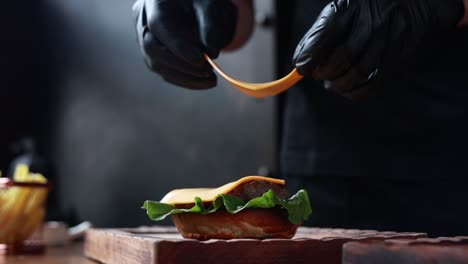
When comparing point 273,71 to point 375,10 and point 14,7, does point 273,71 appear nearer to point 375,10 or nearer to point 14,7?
point 375,10

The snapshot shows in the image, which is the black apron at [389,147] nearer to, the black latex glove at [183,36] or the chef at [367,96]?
the chef at [367,96]

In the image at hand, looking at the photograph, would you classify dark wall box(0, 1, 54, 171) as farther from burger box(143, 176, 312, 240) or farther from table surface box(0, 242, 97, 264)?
burger box(143, 176, 312, 240)

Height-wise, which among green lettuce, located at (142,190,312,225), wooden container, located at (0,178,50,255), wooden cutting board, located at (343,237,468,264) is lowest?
wooden container, located at (0,178,50,255)

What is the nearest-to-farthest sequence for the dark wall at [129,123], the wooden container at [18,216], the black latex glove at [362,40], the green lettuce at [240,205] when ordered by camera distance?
the green lettuce at [240,205] → the black latex glove at [362,40] → the wooden container at [18,216] → the dark wall at [129,123]

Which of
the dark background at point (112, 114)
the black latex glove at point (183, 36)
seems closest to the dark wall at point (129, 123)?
the dark background at point (112, 114)

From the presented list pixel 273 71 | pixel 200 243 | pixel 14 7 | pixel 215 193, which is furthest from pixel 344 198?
pixel 14 7

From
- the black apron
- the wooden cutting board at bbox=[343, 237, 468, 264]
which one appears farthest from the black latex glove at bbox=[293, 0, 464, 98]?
the wooden cutting board at bbox=[343, 237, 468, 264]

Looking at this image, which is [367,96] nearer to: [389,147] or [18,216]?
[389,147]

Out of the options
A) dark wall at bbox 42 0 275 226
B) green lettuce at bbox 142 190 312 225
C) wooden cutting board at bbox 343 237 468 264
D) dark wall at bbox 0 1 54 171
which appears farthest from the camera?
dark wall at bbox 0 1 54 171
